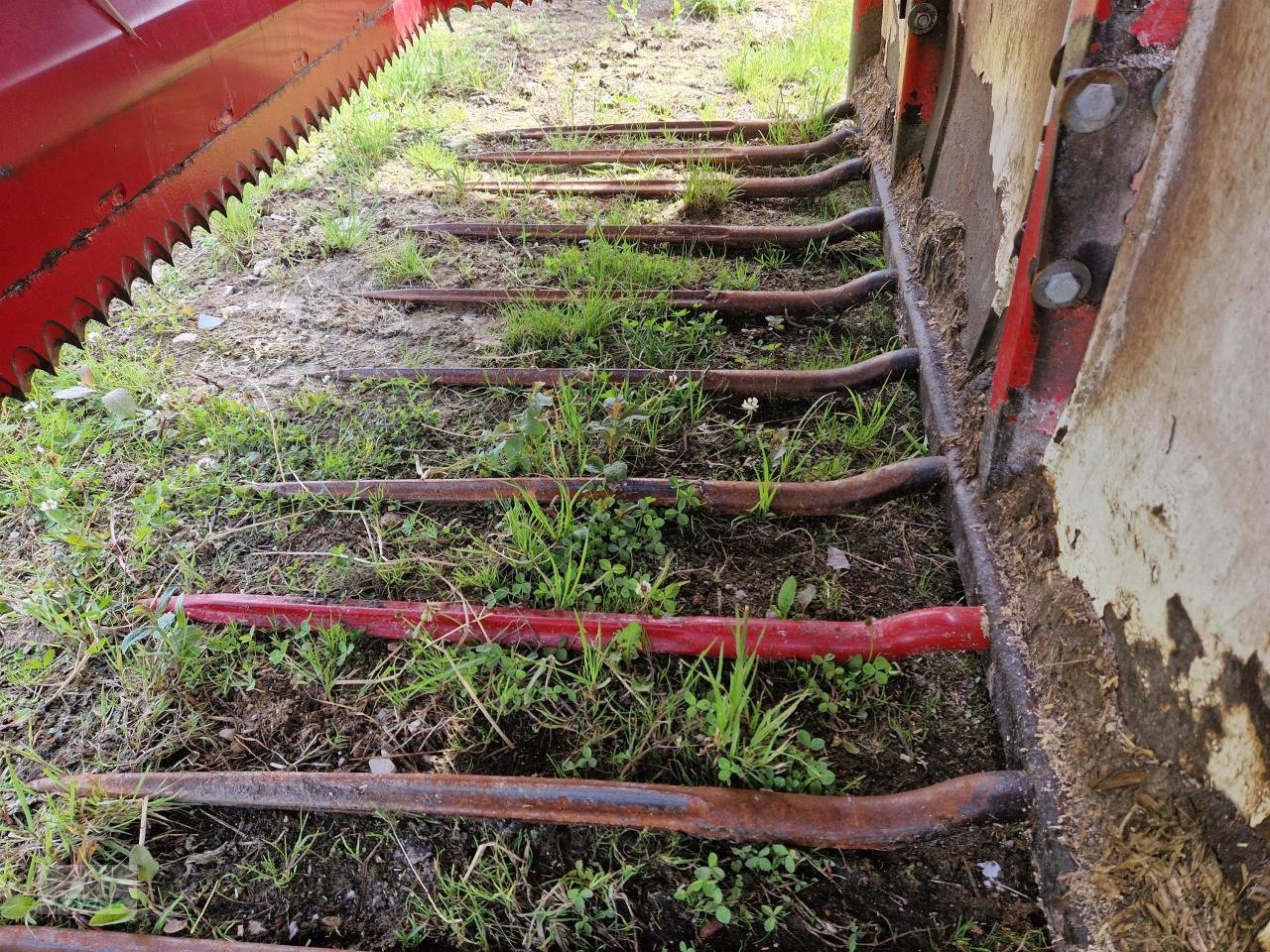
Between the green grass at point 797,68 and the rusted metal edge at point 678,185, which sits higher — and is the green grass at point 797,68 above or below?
above

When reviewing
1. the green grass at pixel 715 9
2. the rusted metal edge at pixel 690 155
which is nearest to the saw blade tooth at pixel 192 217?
the rusted metal edge at pixel 690 155

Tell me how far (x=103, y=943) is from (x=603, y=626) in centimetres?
89

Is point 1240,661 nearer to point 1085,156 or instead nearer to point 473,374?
point 1085,156

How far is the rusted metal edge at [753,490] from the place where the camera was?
1.80 metres

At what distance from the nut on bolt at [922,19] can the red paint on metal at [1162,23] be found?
1435 mm

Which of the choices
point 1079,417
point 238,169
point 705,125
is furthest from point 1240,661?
point 705,125

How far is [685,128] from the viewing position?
354cm

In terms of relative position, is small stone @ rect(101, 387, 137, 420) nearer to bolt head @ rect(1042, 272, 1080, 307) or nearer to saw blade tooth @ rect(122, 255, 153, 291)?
saw blade tooth @ rect(122, 255, 153, 291)

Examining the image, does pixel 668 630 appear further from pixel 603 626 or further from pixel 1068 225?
pixel 1068 225

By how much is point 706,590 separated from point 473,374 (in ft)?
3.18

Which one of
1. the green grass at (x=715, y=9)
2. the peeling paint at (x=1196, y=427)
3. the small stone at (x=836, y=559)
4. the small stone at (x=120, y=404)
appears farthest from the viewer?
the green grass at (x=715, y=9)

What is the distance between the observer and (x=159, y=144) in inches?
53.3

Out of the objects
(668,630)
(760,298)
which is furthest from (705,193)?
(668,630)

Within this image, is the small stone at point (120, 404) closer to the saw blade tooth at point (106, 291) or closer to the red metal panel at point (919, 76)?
the saw blade tooth at point (106, 291)
